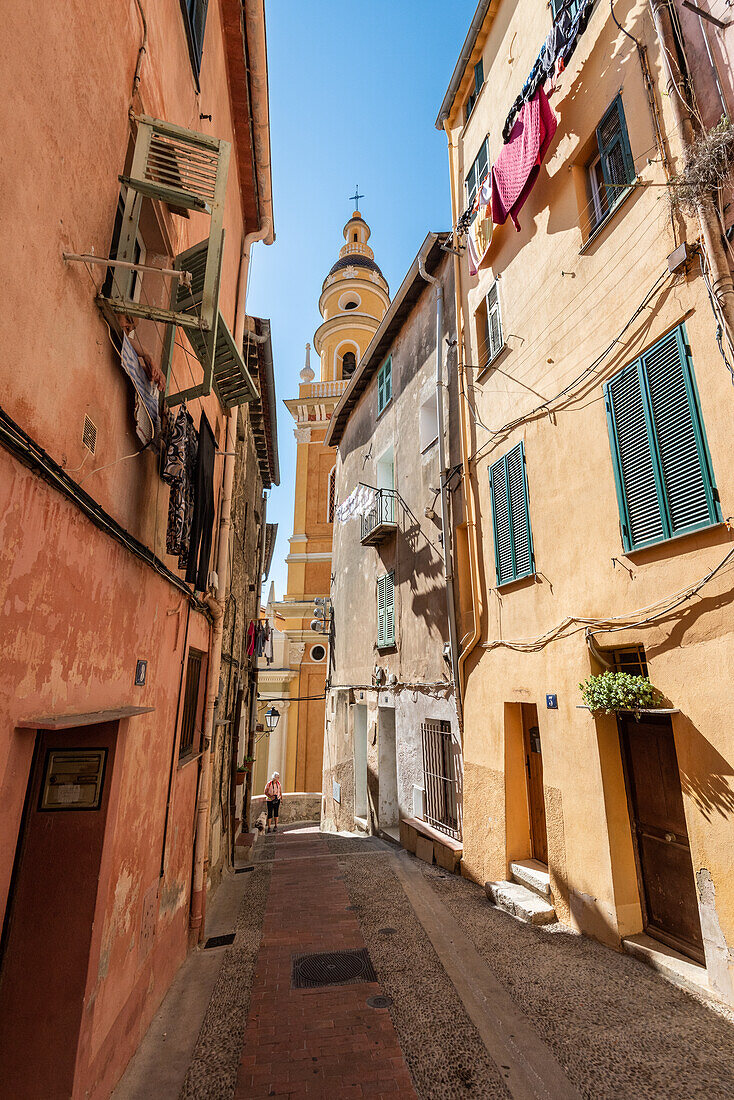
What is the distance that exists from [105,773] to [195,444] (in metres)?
3.16

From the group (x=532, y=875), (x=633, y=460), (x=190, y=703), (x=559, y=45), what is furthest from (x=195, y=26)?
(x=532, y=875)

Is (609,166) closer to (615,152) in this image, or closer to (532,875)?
(615,152)

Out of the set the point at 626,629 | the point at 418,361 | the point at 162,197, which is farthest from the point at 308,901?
the point at 418,361

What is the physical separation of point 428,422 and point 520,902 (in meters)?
9.27

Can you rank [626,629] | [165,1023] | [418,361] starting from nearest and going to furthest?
[165,1023] → [626,629] → [418,361]

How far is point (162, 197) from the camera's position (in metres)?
4.13

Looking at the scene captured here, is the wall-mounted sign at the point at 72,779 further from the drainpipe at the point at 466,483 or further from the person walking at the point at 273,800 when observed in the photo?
the person walking at the point at 273,800

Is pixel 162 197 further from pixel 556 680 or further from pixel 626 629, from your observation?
pixel 556 680

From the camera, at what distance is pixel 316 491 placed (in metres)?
28.5

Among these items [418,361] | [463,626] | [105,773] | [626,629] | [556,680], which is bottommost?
[105,773]

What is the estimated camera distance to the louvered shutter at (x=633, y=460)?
18.6ft

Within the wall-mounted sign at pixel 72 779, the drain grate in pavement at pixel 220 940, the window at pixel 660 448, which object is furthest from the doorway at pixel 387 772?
the wall-mounted sign at pixel 72 779

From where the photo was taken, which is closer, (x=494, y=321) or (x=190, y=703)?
(x=190, y=703)

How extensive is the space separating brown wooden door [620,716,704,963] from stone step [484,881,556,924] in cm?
125
